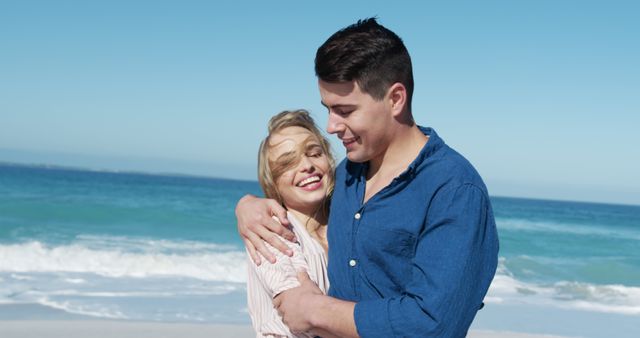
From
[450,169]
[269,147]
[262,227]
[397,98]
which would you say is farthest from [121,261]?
[450,169]

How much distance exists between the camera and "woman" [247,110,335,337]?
2.62 meters

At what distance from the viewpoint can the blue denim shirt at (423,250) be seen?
76.0 inches

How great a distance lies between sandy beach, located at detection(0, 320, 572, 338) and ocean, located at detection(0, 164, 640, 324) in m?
0.70

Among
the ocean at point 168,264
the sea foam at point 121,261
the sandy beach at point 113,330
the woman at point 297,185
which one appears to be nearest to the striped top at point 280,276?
the woman at point 297,185

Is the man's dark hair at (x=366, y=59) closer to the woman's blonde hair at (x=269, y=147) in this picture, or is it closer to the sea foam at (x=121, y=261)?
the woman's blonde hair at (x=269, y=147)

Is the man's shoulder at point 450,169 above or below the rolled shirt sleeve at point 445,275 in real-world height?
above

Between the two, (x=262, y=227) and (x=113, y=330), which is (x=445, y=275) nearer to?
(x=262, y=227)

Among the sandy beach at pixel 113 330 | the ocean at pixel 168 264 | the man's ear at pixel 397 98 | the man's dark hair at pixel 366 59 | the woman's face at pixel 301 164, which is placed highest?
the man's dark hair at pixel 366 59

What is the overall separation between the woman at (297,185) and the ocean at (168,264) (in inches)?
201

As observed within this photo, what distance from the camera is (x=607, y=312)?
1052cm

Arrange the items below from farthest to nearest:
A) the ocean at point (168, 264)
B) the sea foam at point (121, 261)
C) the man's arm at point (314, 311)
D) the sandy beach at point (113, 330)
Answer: the sea foam at point (121, 261), the ocean at point (168, 264), the sandy beach at point (113, 330), the man's arm at point (314, 311)

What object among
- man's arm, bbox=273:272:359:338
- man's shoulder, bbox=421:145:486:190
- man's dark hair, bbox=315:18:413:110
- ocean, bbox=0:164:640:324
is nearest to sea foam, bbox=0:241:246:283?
ocean, bbox=0:164:640:324

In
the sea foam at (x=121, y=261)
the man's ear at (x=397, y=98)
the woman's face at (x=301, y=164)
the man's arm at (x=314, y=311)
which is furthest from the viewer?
the sea foam at (x=121, y=261)

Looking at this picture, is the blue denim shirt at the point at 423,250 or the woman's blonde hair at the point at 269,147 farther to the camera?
the woman's blonde hair at the point at 269,147
